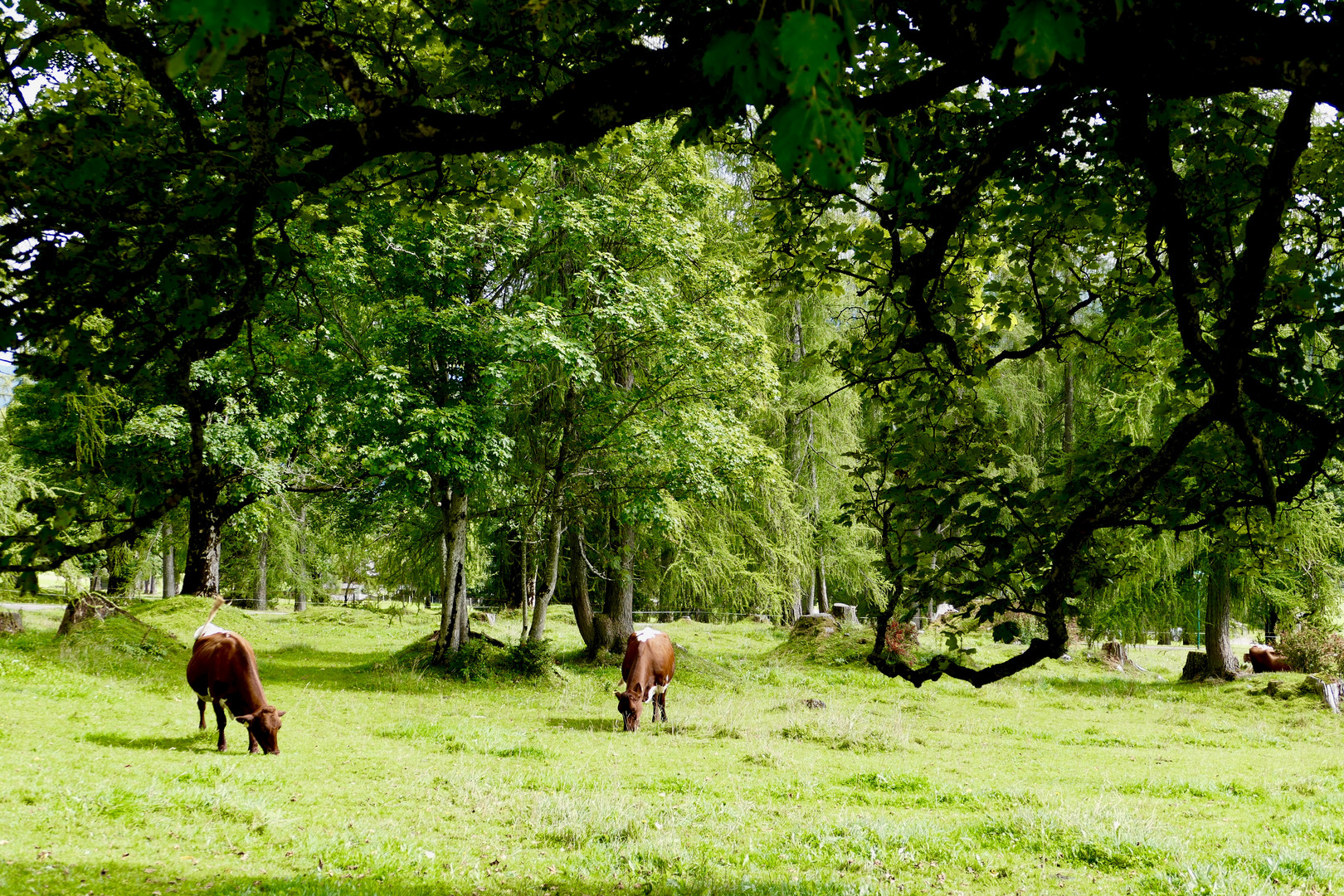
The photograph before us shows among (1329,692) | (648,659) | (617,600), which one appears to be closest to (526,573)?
(617,600)

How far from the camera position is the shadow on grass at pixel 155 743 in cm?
899

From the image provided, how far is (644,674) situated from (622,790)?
4477mm

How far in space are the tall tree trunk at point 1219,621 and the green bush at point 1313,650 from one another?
1730mm

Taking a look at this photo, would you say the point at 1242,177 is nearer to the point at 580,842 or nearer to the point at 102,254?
the point at 102,254

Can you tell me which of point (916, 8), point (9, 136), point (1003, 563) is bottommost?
point (1003, 563)

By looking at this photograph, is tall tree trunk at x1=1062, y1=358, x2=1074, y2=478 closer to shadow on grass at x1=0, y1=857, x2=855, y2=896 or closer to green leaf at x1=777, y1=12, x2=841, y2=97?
shadow on grass at x1=0, y1=857, x2=855, y2=896

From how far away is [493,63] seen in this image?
4625 millimetres

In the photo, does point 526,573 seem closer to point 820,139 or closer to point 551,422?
point 551,422

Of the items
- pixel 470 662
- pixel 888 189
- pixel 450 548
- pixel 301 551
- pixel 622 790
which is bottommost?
pixel 470 662

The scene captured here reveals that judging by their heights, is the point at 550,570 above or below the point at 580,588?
above

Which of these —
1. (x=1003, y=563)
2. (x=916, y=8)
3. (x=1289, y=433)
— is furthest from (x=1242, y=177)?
(x=916, y=8)

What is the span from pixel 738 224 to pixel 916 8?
19911 millimetres

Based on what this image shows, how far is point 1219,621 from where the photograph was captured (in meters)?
19.6

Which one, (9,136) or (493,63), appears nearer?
(9,136)
